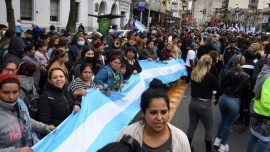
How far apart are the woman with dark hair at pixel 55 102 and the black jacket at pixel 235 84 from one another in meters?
2.70

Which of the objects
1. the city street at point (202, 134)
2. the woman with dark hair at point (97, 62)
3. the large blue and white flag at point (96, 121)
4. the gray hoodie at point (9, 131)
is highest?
the woman with dark hair at point (97, 62)

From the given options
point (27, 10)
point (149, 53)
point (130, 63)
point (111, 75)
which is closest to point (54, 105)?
point (111, 75)

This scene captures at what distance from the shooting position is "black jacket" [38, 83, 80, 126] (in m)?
3.56

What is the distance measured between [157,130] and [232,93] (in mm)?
3075

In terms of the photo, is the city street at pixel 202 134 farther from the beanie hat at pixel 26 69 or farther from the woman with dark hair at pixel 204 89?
the beanie hat at pixel 26 69

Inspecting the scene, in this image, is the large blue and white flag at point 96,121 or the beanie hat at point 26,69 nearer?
the large blue and white flag at point 96,121

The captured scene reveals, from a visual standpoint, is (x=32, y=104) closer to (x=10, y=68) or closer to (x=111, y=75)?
(x=10, y=68)

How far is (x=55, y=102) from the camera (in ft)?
11.9

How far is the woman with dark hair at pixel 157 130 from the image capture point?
2326 millimetres

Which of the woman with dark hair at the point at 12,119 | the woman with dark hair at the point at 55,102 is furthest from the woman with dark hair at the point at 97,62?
the woman with dark hair at the point at 12,119

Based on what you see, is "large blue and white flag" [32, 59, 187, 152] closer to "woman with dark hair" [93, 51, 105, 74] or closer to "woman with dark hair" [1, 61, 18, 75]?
"woman with dark hair" [93, 51, 105, 74]

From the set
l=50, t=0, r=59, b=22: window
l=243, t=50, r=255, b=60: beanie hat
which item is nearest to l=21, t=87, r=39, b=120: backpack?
l=243, t=50, r=255, b=60: beanie hat

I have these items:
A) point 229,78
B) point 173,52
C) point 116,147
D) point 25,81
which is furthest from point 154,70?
point 116,147

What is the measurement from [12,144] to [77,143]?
40.6 inches
